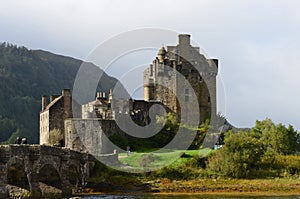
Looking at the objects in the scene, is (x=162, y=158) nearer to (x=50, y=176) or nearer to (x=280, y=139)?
(x=50, y=176)

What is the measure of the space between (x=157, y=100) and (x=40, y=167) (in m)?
32.3

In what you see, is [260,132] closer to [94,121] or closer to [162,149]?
[162,149]

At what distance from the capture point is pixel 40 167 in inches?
1993

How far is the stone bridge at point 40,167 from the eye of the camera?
46.8 meters

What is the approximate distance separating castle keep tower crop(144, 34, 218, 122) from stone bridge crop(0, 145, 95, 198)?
22.1m

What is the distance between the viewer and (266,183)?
57562 millimetres

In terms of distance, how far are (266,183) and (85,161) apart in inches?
673

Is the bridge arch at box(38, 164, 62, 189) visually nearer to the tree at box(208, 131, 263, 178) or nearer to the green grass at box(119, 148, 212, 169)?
the green grass at box(119, 148, 212, 169)

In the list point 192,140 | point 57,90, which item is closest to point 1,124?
point 57,90

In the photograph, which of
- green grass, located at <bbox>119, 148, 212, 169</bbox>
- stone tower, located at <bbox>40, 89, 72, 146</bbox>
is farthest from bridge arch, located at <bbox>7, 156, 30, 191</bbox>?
stone tower, located at <bbox>40, 89, 72, 146</bbox>

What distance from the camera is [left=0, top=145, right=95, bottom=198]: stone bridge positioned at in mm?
46812

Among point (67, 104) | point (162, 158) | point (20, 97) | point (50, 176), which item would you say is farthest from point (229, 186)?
point (20, 97)

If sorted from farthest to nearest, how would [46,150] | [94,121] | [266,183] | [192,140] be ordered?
[192,140], [94,121], [266,183], [46,150]

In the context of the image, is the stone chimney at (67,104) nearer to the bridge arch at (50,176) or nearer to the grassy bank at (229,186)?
the bridge arch at (50,176)
